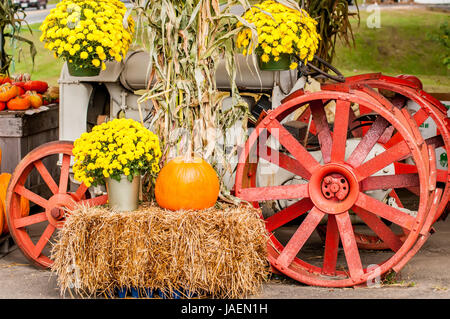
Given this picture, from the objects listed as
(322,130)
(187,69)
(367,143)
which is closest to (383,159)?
(367,143)

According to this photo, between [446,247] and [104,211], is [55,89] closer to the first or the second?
[104,211]

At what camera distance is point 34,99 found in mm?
6590

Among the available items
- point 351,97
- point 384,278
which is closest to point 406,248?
point 384,278

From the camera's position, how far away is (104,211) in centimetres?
386

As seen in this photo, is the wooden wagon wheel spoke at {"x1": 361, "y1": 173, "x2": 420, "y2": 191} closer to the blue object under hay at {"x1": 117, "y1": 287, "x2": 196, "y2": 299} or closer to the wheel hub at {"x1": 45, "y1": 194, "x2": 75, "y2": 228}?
the blue object under hay at {"x1": 117, "y1": 287, "x2": 196, "y2": 299}

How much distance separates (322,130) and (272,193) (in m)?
0.60

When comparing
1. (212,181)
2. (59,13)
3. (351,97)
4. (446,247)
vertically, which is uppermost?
(59,13)

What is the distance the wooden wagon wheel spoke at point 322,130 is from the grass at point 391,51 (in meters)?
13.2

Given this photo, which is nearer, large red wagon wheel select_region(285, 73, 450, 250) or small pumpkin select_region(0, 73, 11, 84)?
large red wagon wheel select_region(285, 73, 450, 250)

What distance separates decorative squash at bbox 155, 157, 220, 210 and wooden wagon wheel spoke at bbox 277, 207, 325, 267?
2.00 ft

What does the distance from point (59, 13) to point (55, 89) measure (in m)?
2.84

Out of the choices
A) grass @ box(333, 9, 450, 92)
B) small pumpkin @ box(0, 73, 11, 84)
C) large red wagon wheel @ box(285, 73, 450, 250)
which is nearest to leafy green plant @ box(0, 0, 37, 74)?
small pumpkin @ box(0, 73, 11, 84)

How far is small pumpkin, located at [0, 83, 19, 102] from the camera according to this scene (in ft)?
20.9
